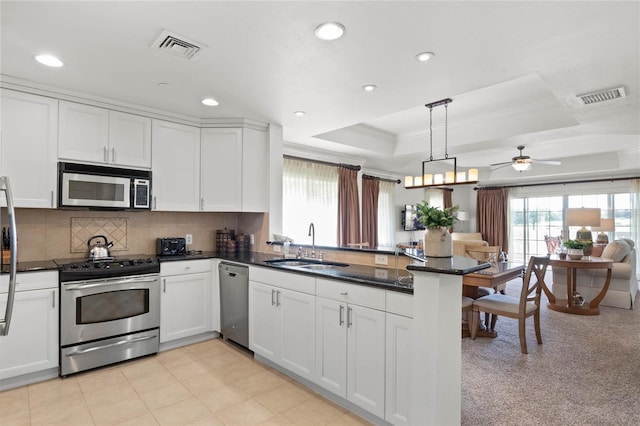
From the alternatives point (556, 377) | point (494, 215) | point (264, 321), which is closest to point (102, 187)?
point (264, 321)

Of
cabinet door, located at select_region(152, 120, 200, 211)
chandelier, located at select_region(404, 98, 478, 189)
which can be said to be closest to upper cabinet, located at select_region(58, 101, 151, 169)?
cabinet door, located at select_region(152, 120, 200, 211)

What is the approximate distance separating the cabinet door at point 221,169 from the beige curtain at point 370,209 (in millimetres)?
3234

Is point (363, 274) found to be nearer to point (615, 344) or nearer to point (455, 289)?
point (455, 289)

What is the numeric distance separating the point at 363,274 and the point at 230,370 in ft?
4.88

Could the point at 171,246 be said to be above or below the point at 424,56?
below

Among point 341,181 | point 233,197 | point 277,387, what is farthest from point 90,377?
point 341,181

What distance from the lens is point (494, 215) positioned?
951cm

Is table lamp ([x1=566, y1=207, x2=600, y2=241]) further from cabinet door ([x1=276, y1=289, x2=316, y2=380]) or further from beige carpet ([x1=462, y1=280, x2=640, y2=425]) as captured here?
cabinet door ([x1=276, y1=289, x2=316, y2=380])

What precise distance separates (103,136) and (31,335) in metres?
1.76

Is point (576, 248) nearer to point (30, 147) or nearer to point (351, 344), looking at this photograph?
point (351, 344)

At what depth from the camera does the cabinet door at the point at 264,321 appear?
286 centimetres

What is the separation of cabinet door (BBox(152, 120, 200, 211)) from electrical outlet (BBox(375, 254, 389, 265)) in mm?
2088

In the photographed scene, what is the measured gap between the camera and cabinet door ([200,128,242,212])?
387cm

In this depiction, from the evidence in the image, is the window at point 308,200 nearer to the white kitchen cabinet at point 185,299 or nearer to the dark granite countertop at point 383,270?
the white kitchen cabinet at point 185,299
